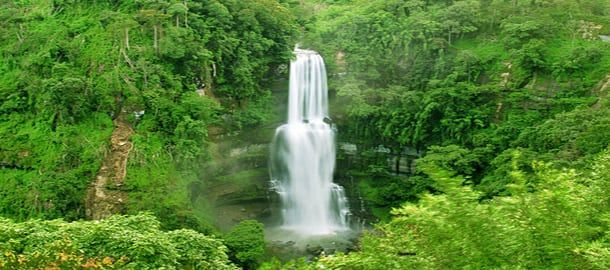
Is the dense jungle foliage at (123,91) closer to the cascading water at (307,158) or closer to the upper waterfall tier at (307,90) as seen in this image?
the upper waterfall tier at (307,90)

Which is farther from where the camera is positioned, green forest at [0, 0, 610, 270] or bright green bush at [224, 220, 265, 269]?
green forest at [0, 0, 610, 270]

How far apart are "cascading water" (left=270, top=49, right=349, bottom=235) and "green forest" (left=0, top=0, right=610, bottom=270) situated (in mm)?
542

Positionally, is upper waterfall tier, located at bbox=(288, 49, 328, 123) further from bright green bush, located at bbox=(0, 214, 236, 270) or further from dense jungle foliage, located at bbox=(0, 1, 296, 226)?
bright green bush, located at bbox=(0, 214, 236, 270)

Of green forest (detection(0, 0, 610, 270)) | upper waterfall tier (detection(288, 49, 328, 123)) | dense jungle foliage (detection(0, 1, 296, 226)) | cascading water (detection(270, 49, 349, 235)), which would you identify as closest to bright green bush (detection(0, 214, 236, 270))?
green forest (detection(0, 0, 610, 270))

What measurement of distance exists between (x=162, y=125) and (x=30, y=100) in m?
Result: 5.22

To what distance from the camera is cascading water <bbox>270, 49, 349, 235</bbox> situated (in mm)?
25281

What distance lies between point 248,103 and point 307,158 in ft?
12.1

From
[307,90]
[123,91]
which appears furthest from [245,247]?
[307,90]

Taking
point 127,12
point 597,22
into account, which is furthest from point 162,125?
point 597,22

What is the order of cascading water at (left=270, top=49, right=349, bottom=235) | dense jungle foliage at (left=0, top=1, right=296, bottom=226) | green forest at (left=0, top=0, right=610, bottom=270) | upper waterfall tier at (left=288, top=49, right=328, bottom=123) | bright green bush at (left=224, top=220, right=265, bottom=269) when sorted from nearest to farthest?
bright green bush at (left=224, top=220, right=265, bottom=269), green forest at (left=0, top=0, right=610, bottom=270), dense jungle foliage at (left=0, top=1, right=296, bottom=226), cascading water at (left=270, top=49, right=349, bottom=235), upper waterfall tier at (left=288, top=49, right=328, bottom=123)

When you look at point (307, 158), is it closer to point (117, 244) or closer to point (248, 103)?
point (248, 103)

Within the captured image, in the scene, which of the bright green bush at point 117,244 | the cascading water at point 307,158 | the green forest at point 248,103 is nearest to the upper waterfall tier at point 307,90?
the cascading water at point 307,158

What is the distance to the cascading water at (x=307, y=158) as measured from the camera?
25.3 m

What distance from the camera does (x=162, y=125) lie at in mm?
21266
